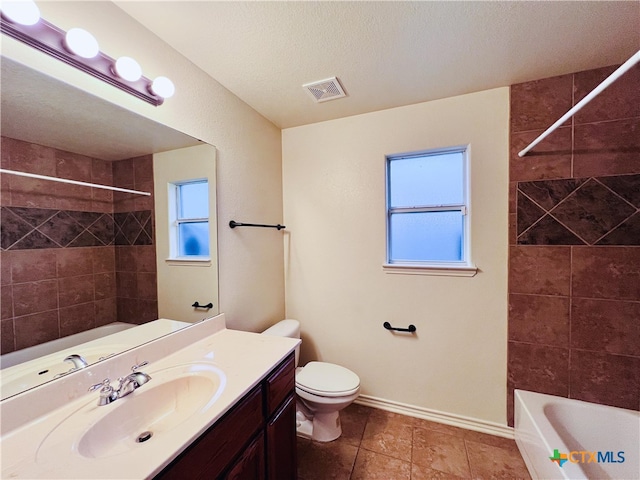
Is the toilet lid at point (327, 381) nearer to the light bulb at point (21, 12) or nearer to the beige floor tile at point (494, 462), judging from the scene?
the beige floor tile at point (494, 462)

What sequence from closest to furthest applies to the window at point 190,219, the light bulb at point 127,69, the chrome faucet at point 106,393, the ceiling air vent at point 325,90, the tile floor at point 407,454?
1. the chrome faucet at point 106,393
2. the light bulb at point 127,69
3. the window at point 190,219
4. the tile floor at point 407,454
5. the ceiling air vent at point 325,90

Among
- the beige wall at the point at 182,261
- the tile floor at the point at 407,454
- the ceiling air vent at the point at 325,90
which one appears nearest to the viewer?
the beige wall at the point at 182,261

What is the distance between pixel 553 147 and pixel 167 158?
2.23 m

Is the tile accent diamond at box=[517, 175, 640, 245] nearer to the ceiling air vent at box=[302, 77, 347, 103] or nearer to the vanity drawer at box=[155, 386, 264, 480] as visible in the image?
the ceiling air vent at box=[302, 77, 347, 103]

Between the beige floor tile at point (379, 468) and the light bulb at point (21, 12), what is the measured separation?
7.75 ft

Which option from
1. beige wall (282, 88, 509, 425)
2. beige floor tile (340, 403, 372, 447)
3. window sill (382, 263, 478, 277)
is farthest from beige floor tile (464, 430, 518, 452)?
window sill (382, 263, 478, 277)

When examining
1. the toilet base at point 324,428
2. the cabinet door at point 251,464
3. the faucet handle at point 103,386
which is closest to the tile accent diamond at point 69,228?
the faucet handle at point 103,386

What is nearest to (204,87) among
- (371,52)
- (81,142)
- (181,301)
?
(81,142)

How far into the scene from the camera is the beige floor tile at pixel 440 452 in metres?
1.44

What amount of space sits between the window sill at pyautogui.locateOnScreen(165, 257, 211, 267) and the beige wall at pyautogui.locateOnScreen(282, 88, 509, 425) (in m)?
0.88

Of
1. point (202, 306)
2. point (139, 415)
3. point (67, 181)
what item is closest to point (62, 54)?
point (67, 181)

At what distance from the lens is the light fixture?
72cm

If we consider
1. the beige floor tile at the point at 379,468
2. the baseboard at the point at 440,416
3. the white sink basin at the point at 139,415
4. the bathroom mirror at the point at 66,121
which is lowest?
→ the beige floor tile at the point at 379,468

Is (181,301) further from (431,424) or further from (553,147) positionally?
(553,147)
